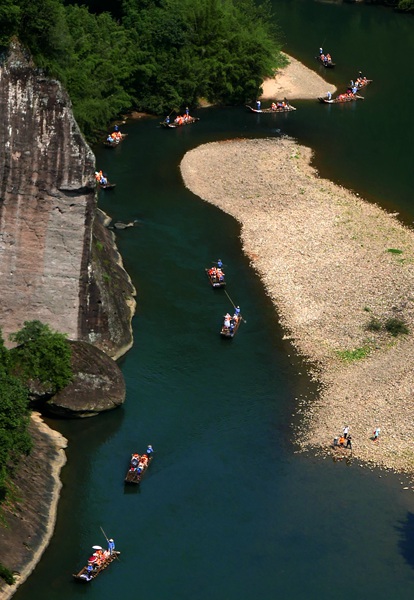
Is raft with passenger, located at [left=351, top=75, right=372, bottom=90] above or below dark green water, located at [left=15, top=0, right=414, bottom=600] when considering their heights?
above

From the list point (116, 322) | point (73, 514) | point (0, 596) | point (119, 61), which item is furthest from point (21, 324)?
point (119, 61)

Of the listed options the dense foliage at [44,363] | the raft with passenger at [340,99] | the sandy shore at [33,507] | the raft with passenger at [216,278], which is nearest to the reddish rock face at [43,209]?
the dense foliage at [44,363]

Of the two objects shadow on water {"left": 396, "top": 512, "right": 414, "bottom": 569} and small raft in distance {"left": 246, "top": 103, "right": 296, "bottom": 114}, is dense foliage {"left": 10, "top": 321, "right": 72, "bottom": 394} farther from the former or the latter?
small raft in distance {"left": 246, "top": 103, "right": 296, "bottom": 114}

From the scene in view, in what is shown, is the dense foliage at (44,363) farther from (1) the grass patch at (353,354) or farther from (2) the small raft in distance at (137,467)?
(1) the grass patch at (353,354)

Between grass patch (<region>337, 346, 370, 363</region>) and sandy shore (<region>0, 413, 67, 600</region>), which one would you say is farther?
grass patch (<region>337, 346, 370, 363</region>)

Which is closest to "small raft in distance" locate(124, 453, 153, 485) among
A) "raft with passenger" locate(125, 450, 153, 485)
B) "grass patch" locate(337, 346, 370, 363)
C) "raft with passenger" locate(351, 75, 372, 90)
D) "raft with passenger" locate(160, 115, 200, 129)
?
"raft with passenger" locate(125, 450, 153, 485)

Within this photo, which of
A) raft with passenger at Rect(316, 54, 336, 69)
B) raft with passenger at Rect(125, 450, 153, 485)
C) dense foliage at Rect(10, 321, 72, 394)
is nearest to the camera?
raft with passenger at Rect(125, 450, 153, 485)
